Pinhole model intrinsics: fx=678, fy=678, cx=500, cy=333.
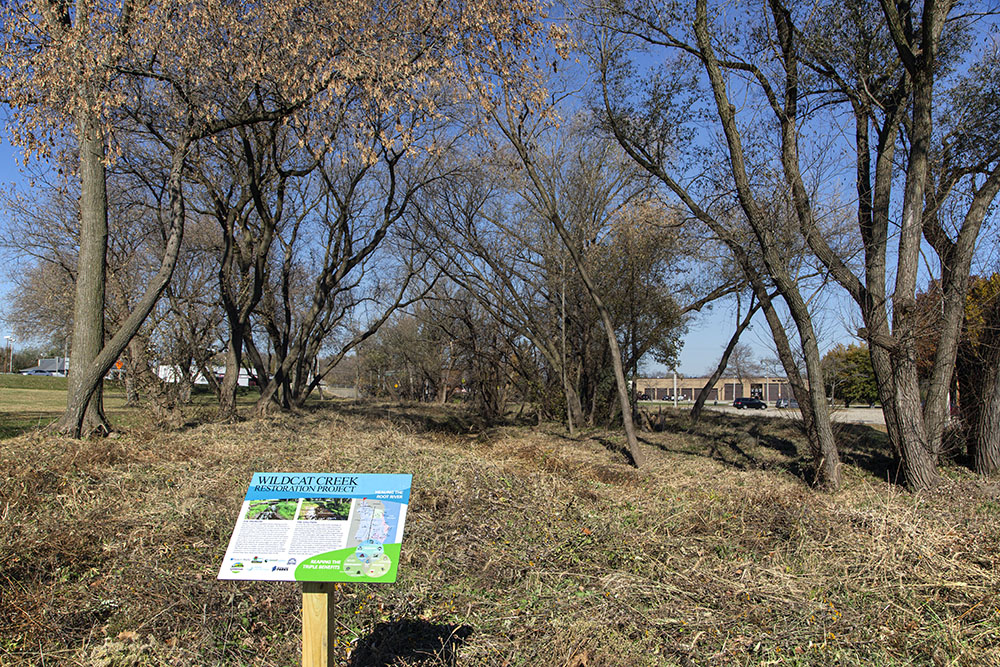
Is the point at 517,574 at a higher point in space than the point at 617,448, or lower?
lower

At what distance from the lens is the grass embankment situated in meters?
3.71

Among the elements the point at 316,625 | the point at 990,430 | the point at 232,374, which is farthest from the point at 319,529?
the point at 232,374

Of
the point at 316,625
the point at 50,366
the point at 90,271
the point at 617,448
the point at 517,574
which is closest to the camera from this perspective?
the point at 316,625

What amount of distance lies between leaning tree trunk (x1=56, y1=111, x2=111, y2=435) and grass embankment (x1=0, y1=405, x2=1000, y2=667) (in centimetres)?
139

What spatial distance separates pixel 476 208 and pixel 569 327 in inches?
155

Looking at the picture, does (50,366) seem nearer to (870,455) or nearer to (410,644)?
(870,455)

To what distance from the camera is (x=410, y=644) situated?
12.6 feet

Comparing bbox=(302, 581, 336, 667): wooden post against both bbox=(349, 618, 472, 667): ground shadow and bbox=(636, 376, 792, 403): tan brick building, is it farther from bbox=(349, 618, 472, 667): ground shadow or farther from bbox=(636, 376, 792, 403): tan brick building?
bbox=(636, 376, 792, 403): tan brick building

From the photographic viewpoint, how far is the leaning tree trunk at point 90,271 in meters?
8.99

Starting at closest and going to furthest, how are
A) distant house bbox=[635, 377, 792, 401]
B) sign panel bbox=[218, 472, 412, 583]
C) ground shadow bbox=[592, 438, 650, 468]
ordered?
sign panel bbox=[218, 472, 412, 583], ground shadow bbox=[592, 438, 650, 468], distant house bbox=[635, 377, 792, 401]

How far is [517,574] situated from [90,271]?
7.59 metres

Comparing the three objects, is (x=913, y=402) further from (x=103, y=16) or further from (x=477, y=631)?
(x=103, y=16)

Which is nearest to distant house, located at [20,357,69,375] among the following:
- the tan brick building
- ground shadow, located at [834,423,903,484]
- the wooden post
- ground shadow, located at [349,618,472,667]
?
the tan brick building

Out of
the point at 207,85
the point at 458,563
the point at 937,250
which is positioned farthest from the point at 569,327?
the point at 458,563
